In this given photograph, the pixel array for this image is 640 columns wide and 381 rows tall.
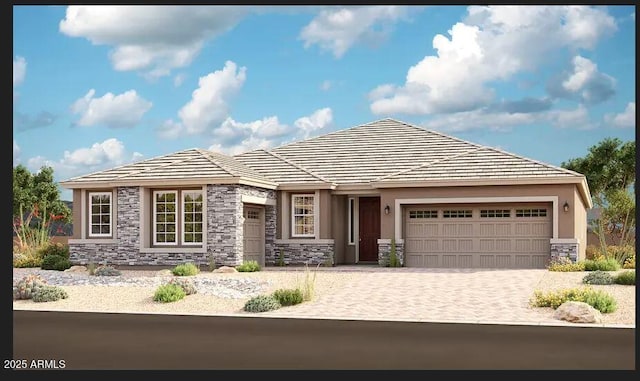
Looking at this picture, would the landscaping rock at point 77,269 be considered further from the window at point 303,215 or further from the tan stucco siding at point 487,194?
the tan stucco siding at point 487,194

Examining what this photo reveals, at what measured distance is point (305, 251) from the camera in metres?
Result: 28.1

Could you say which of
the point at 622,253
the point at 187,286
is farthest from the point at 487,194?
the point at 187,286

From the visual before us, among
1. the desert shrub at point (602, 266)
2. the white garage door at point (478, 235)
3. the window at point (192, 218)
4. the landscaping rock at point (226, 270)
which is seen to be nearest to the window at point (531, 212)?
the white garage door at point (478, 235)

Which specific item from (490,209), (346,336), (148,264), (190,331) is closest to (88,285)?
(148,264)

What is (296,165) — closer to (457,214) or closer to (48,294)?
(457,214)

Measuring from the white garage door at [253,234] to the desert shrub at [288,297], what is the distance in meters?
8.89

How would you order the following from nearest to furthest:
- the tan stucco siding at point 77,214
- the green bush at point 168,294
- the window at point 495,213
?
the green bush at point 168,294 < the window at point 495,213 < the tan stucco siding at point 77,214

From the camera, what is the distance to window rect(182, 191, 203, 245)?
2627cm

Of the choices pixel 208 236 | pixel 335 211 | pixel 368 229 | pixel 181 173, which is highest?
pixel 181 173

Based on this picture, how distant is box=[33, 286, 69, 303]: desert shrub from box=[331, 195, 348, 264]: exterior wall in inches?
437

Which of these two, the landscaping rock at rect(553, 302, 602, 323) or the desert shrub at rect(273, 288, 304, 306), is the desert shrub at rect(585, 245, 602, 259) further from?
the desert shrub at rect(273, 288, 304, 306)

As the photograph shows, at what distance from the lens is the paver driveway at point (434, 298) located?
1616 centimetres

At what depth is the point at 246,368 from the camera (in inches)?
387

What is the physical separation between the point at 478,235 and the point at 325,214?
5.28 metres
